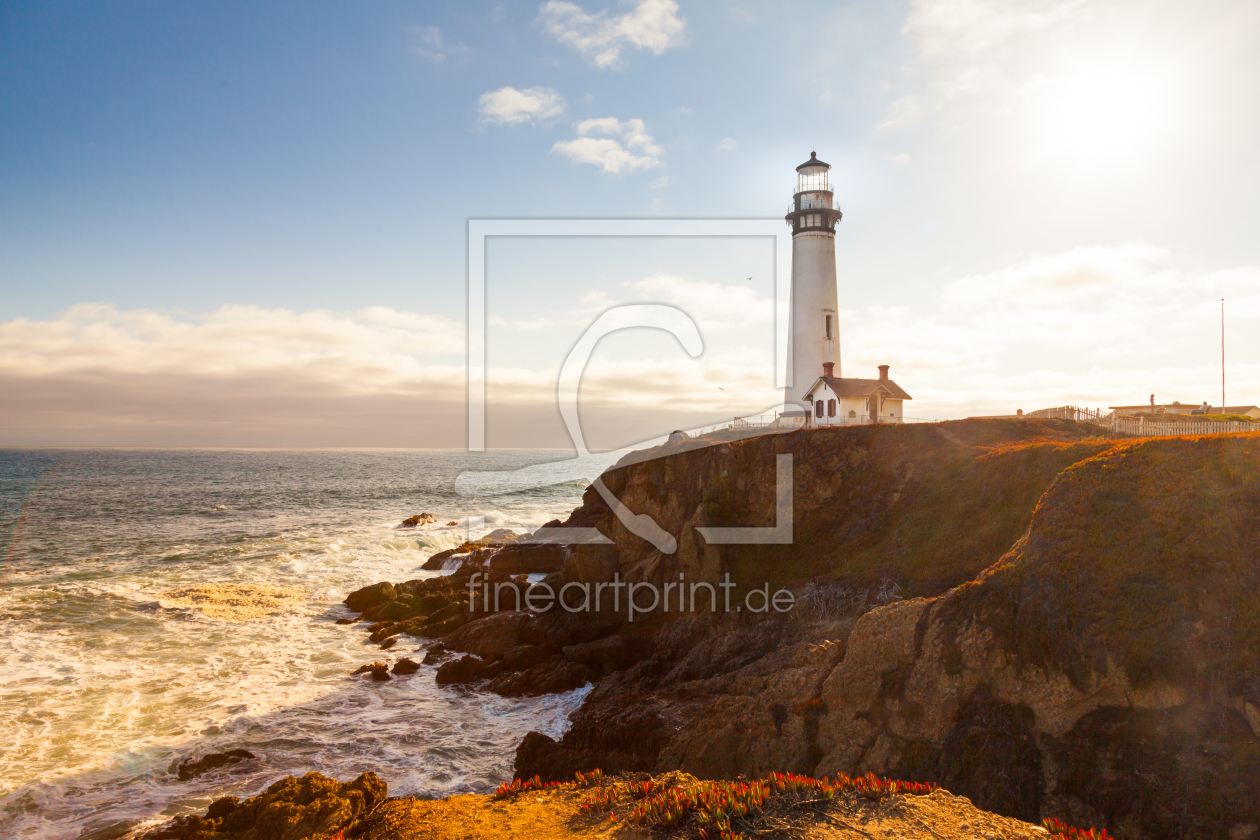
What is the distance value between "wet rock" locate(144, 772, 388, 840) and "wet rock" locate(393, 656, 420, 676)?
7796mm

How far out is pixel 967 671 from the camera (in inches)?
376

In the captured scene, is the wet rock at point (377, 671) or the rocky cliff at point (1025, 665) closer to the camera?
the rocky cliff at point (1025, 665)

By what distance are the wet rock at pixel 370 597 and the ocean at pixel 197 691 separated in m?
0.90

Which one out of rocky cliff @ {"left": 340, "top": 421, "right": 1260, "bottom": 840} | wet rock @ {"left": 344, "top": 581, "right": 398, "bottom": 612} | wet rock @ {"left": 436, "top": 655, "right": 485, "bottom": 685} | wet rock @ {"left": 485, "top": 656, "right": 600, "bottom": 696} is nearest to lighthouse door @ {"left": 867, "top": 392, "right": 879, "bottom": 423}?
rocky cliff @ {"left": 340, "top": 421, "right": 1260, "bottom": 840}

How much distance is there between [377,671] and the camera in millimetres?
17859

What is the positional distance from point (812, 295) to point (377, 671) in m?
26.1

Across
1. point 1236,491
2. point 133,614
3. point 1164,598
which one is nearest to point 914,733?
point 1164,598

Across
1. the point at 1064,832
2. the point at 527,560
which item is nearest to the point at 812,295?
the point at 527,560

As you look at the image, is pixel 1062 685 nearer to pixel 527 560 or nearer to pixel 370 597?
pixel 527 560

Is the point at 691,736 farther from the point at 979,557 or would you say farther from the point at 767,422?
the point at 767,422

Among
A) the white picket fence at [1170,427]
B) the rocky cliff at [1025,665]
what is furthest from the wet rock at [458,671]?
the white picket fence at [1170,427]

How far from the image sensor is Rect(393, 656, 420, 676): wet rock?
1819 centimetres

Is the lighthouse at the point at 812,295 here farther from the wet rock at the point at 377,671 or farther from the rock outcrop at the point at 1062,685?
the wet rock at the point at 377,671

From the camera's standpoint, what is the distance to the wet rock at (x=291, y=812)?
8.99 meters
